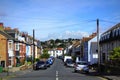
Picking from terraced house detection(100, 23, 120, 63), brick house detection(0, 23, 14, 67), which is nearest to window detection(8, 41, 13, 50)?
brick house detection(0, 23, 14, 67)

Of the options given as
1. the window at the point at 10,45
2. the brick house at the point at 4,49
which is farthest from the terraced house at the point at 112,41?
the window at the point at 10,45

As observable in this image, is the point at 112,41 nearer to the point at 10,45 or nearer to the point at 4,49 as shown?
the point at 10,45

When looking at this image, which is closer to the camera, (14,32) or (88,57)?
(14,32)

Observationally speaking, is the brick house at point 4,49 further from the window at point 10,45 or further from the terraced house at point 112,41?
the terraced house at point 112,41

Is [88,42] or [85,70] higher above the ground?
[88,42]

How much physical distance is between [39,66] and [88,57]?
28.7m

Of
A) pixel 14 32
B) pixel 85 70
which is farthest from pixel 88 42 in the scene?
pixel 85 70

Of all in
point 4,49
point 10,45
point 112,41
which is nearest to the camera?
point 112,41

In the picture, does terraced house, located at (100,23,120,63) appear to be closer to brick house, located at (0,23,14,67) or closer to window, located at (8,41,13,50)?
brick house, located at (0,23,14,67)

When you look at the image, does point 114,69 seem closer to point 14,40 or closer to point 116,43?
point 116,43

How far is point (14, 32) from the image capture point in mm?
67562

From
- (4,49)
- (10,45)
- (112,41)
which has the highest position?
(112,41)

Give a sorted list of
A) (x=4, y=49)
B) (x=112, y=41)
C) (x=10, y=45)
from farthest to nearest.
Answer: (x=10, y=45)
(x=4, y=49)
(x=112, y=41)

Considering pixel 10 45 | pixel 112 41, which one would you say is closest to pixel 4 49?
pixel 10 45
